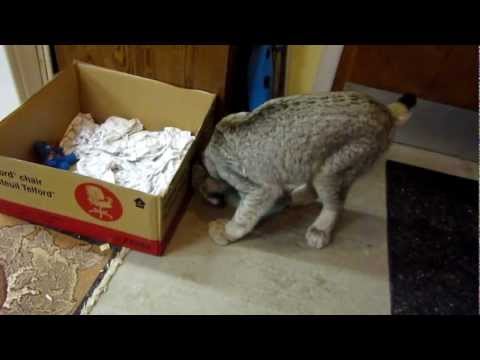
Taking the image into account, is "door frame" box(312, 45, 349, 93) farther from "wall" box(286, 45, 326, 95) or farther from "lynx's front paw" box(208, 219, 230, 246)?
"lynx's front paw" box(208, 219, 230, 246)

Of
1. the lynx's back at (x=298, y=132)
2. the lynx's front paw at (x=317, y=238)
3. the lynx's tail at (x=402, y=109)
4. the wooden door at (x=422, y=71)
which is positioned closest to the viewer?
the lynx's back at (x=298, y=132)

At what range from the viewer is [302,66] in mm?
1827

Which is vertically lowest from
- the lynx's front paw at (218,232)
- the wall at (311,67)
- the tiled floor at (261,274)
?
the tiled floor at (261,274)

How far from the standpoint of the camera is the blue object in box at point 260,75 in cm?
165

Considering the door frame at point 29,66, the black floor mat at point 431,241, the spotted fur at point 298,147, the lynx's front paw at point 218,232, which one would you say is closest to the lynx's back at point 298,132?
the spotted fur at point 298,147

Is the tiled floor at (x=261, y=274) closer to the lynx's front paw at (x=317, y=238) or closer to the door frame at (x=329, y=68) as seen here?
the lynx's front paw at (x=317, y=238)

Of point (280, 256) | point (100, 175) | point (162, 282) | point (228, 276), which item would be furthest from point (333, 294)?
point (100, 175)

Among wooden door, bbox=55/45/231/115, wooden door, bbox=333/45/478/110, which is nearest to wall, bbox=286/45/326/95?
wooden door, bbox=333/45/478/110

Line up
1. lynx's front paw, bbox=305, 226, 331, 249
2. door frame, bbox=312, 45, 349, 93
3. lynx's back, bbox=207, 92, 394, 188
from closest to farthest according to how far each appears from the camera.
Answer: lynx's back, bbox=207, 92, 394, 188, lynx's front paw, bbox=305, 226, 331, 249, door frame, bbox=312, 45, 349, 93

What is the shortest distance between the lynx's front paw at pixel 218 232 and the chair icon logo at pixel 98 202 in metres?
0.37

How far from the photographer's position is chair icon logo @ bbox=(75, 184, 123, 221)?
4.14 ft

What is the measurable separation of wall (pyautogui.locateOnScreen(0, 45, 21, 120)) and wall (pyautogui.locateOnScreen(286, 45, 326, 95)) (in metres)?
1.18

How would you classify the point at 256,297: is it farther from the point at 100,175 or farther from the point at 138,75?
the point at 138,75

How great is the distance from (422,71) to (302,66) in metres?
0.70
